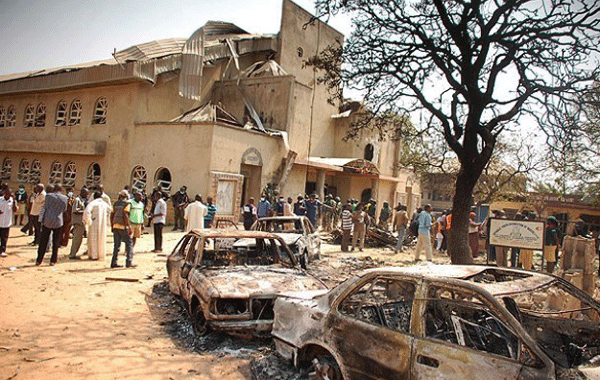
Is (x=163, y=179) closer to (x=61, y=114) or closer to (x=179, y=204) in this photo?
(x=179, y=204)

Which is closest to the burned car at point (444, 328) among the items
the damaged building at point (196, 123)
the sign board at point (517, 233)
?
the sign board at point (517, 233)

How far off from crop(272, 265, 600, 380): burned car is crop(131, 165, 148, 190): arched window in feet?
55.1

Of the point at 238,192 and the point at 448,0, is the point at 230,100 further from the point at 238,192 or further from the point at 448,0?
the point at 448,0

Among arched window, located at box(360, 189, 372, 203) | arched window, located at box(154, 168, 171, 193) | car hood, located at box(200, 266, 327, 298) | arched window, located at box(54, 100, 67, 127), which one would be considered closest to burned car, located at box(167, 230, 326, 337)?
car hood, located at box(200, 266, 327, 298)

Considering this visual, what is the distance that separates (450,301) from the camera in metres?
3.19

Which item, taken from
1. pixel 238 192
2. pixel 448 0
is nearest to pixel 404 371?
pixel 448 0

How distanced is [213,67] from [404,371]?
76.6ft

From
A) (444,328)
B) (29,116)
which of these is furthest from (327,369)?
(29,116)

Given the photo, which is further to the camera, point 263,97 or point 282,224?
point 263,97

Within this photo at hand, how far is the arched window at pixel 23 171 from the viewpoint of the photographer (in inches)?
994

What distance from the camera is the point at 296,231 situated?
10727 millimetres

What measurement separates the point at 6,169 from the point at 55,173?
18.9ft

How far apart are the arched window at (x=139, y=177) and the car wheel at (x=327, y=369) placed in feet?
56.5

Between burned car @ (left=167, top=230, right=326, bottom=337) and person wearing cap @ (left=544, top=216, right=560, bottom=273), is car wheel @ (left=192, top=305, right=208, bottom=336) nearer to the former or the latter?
burned car @ (left=167, top=230, right=326, bottom=337)
